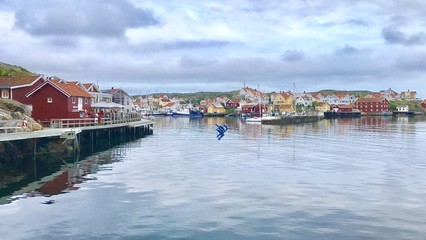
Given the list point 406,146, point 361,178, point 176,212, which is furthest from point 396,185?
point 406,146

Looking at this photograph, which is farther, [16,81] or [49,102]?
[16,81]

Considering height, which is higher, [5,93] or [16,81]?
[16,81]

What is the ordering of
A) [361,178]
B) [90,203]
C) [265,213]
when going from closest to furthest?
1. [265,213]
2. [90,203]
3. [361,178]

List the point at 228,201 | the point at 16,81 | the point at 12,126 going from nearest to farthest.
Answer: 1. the point at 228,201
2. the point at 12,126
3. the point at 16,81

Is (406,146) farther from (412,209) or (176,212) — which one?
(176,212)

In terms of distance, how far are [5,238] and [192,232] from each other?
7.35 metres

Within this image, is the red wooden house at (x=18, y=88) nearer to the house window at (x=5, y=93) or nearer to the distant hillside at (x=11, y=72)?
the house window at (x=5, y=93)

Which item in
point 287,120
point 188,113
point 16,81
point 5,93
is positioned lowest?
point 287,120

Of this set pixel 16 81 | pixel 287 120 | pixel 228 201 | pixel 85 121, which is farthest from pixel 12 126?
pixel 287 120

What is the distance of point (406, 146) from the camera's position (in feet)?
182

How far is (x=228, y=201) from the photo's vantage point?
24.8 metres

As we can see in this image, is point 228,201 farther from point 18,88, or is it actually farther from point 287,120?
point 287,120

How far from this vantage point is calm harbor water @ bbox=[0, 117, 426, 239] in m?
19.6

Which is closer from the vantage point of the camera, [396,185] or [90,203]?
[90,203]
